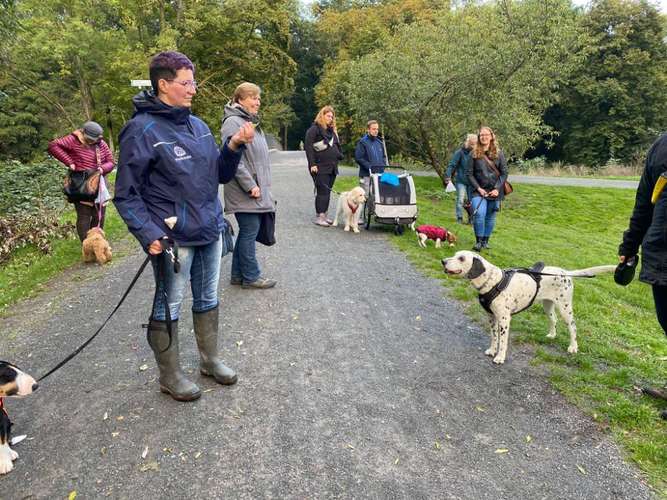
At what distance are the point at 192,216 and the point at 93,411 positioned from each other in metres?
1.59

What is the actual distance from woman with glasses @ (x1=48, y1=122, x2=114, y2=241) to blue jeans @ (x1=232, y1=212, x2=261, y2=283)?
2739 millimetres

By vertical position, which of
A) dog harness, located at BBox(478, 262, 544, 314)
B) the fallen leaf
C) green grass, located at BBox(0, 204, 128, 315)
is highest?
dog harness, located at BBox(478, 262, 544, 314)

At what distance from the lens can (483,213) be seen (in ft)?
25.5

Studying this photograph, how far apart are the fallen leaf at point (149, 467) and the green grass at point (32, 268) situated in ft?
12.1

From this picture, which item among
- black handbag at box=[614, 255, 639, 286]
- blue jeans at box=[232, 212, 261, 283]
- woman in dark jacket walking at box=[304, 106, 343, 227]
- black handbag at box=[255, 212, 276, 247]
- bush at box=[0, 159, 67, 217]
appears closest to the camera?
black handbag at box=[614, 255, 639, 286]

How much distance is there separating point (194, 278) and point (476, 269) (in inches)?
93.2

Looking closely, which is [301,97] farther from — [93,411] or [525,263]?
[93,411]

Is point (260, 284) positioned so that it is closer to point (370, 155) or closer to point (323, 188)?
point (323, 188)

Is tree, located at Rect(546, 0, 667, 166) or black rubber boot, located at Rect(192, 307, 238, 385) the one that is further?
tree, located at Rect(546, 0, 667, 166)

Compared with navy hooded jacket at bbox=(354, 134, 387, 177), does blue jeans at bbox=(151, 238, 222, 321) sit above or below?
below

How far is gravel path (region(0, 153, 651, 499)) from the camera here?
105 inches

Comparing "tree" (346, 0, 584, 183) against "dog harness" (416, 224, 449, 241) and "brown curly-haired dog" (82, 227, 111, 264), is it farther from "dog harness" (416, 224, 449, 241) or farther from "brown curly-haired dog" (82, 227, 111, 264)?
"brown curly-haired dog" (82, 227, 111, 264)

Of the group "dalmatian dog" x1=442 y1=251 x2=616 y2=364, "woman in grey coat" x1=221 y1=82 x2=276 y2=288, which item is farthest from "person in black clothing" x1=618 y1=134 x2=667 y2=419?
"woman in grey coat" x1=221 y1=82 x2=276 y2=288

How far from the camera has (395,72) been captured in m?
16.2
